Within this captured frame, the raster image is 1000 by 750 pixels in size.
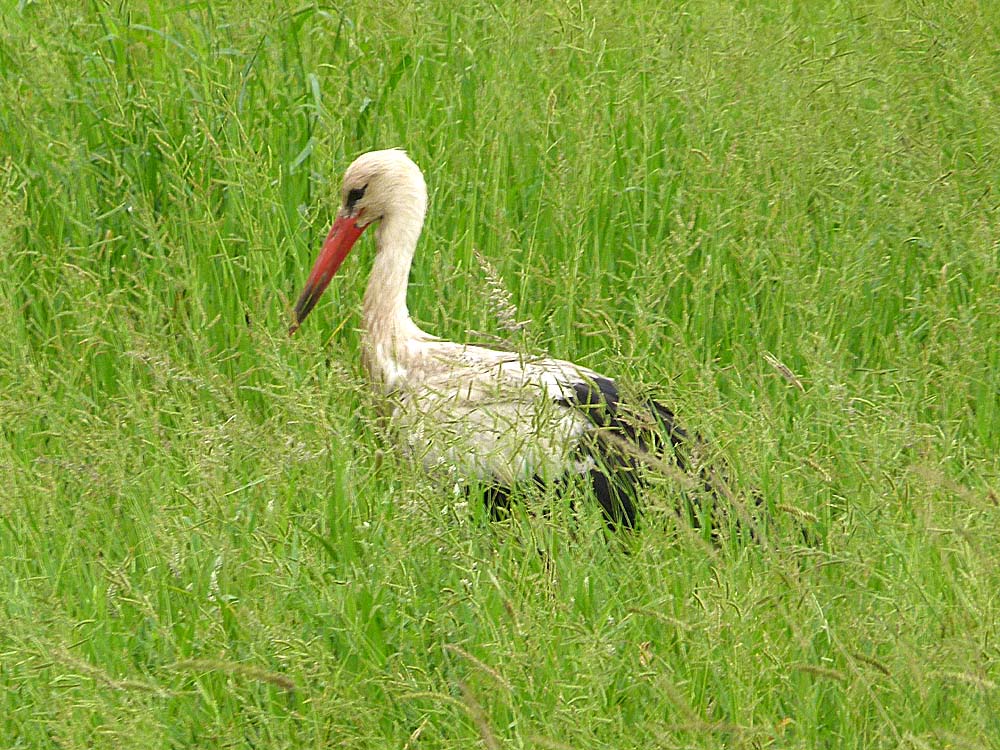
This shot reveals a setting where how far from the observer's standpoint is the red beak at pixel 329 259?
4055 mm

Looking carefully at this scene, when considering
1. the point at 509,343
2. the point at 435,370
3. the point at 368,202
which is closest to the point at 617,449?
the point at 509,343

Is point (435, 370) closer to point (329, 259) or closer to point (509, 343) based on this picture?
point (329, 259)

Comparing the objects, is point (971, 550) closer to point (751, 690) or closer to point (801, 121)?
point (751, 690)

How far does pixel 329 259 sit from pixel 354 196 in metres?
0.20

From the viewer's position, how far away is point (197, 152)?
4.31 m

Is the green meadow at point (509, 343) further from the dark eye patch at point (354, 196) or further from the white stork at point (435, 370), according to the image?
the dark eye patch at point (354, 196)

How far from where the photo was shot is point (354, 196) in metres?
4.15

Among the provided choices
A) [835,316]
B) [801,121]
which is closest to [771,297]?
[835,316]

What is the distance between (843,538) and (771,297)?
1.68 meters

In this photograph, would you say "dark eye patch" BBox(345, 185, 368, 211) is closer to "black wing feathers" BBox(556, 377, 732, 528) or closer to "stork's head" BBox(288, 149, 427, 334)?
"stork's head" BBox(288, 149, 427, 334)

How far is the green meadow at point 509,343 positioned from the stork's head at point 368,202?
126mm

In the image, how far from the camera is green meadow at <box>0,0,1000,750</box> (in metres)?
2.36

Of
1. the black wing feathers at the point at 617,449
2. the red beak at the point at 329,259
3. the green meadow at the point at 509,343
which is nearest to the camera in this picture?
the green meadow at the point at 509,343

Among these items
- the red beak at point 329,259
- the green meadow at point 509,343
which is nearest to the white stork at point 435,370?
the red beak at point 329,259
